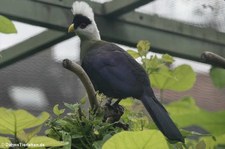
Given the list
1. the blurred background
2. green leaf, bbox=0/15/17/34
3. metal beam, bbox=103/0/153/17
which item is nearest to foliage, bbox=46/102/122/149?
green leaf, bbox=0/15/17/34

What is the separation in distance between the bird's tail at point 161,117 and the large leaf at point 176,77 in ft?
0.16

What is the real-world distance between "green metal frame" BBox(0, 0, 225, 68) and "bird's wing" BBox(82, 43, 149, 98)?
0.43m

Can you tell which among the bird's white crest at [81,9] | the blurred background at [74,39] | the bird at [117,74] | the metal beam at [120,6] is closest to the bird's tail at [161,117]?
the bird at [117,74]

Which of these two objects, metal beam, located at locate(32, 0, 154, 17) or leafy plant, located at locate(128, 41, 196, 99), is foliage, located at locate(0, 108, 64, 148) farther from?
→ metal beam, located at locate(32, 0, 154, 17)

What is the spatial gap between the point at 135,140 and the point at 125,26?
1363 mm

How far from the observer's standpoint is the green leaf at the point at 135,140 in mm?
406

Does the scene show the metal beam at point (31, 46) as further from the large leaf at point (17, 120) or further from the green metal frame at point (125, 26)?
the large leaf at point (17, 120)

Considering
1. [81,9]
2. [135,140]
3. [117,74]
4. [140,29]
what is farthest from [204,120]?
[140,29]

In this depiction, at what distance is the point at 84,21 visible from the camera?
1396mm

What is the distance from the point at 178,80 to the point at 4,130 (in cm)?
28

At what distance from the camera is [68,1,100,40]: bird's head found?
1362 mm

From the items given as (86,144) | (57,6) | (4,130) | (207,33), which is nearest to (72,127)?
(86,144)

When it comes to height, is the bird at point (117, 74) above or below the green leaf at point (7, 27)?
below

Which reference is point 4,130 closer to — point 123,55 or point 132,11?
point 123,55
